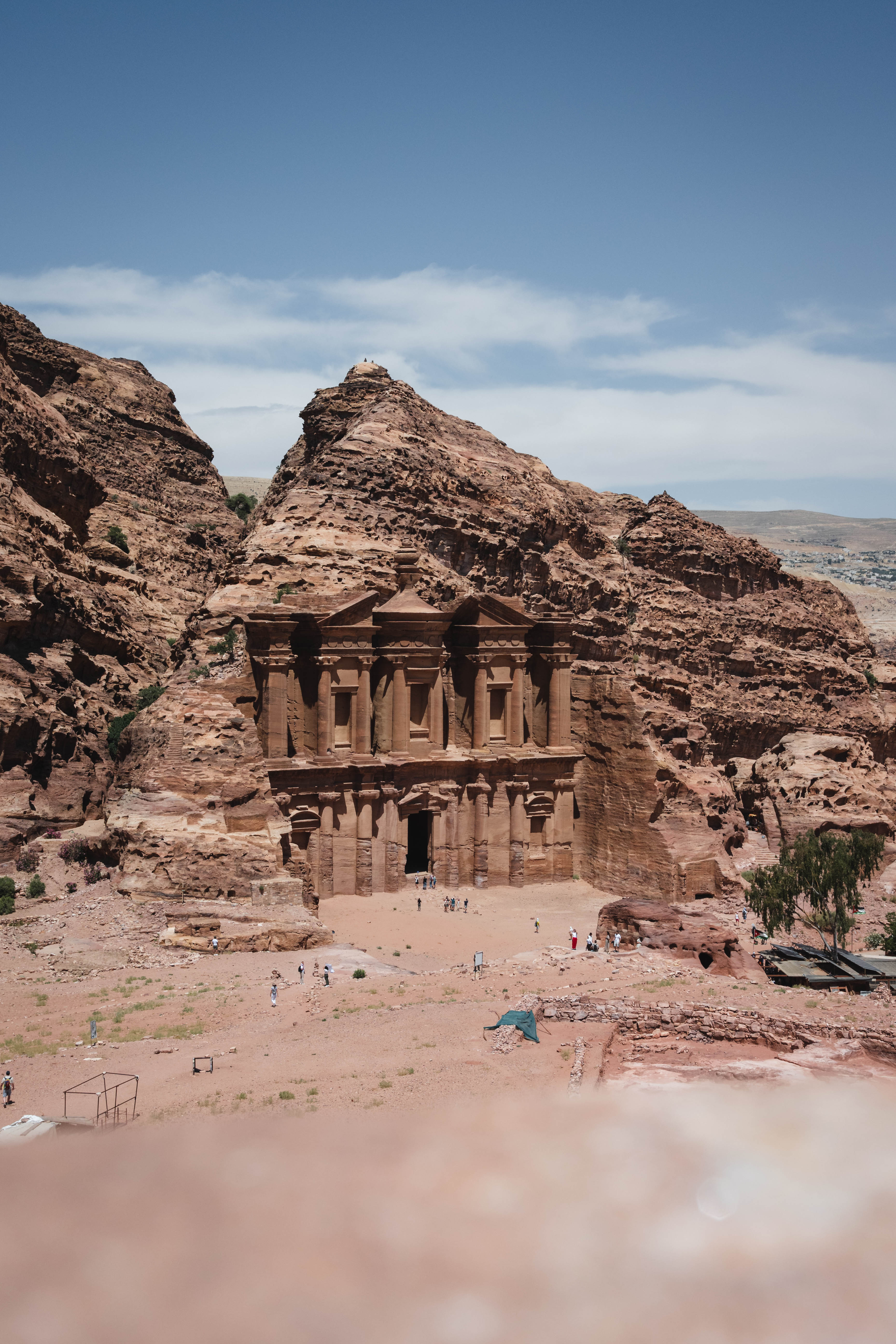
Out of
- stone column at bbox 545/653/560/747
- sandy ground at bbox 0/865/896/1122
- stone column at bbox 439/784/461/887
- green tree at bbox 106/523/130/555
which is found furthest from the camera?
green tree at bbox 106/523/130/555

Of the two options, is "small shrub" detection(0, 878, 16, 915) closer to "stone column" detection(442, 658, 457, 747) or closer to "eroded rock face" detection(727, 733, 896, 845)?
"stone column" detection(442, 658, 457, 747)

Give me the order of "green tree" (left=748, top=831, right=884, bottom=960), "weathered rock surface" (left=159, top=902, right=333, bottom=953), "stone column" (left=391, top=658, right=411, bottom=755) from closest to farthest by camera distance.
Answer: "weathered rock surface" (left=159, top=902, right=333, bottom=953) → "green tree" (left=748, top=831, right=884, bottom=960) → "stone column" (left=391, top=658, right=411, bottom=755)

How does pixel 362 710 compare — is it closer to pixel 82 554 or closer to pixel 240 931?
pixel 240 931

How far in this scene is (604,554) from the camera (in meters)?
65.2

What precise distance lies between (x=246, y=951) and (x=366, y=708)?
1502cm

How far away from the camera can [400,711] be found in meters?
42.4

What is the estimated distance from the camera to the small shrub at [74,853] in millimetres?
31719

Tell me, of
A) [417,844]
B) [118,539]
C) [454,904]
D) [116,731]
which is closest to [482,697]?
[417,844]

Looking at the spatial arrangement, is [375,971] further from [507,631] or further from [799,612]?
[799,612]

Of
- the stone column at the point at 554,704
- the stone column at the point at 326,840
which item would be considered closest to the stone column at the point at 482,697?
the stone column at the point at 554,704

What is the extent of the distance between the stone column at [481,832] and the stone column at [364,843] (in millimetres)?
5059

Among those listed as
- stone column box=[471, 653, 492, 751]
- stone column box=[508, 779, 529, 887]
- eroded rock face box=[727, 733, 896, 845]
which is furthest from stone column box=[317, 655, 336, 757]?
eroded rock face box=[727, 733, 896, 845]

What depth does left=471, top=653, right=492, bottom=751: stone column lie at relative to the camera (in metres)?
44.6

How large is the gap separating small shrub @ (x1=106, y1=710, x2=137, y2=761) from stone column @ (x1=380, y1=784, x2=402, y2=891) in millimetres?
9937
